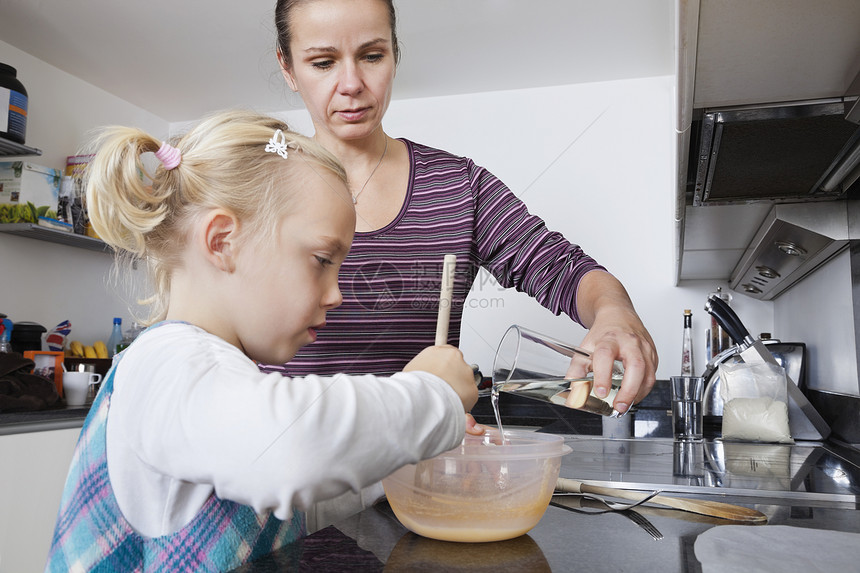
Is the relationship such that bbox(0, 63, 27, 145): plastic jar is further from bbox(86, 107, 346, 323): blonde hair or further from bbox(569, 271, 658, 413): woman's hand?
bbox(569, 271, 658, 413): woman's hand

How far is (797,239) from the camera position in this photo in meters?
1.42

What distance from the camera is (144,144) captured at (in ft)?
2.20

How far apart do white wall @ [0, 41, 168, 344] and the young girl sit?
70.2 inches

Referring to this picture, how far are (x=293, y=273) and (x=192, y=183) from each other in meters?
0.14

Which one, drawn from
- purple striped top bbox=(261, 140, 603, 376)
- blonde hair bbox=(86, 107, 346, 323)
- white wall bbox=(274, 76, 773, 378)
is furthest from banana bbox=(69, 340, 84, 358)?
blonde hair bbox=(86, 107, 346, 323)

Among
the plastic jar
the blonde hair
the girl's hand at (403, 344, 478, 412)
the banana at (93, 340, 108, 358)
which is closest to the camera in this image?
the girl's hand at (403, 344, 478, 412)

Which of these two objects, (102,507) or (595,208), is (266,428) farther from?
(595,208)

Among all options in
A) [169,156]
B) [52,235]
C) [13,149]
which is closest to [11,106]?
[13,149]

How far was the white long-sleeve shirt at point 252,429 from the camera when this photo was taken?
1.39 ft

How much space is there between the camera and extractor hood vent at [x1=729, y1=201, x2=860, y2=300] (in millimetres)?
1308

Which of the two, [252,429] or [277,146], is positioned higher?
[277,146]

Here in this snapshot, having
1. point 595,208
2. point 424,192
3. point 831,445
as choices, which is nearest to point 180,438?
point 424,192

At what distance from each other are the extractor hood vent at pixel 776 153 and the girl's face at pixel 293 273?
559 millimetres

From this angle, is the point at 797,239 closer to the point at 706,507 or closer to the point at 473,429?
the point at 706,507
